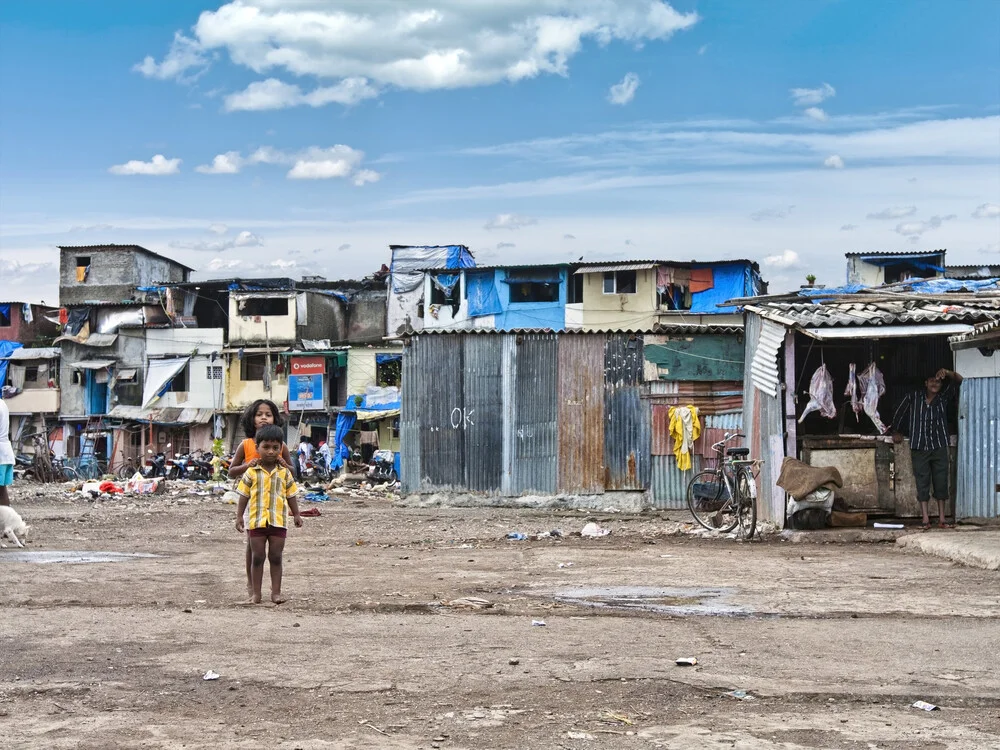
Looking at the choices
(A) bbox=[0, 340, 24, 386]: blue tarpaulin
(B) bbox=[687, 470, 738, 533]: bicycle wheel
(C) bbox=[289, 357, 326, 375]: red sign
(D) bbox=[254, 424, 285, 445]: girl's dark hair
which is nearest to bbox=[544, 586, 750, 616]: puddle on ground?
(D) bbox=[254, 424, 285, 445]: girl's dark hair

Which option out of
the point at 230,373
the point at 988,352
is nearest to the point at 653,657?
the point at 988,352

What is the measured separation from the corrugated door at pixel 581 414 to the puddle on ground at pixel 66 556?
10355mm

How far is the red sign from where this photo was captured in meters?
41.4

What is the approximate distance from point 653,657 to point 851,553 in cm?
639

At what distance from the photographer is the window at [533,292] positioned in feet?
134

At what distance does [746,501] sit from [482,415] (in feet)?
28.4

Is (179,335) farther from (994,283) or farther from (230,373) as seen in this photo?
(994,283)

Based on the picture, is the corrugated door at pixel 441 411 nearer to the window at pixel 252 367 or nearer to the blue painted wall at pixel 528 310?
the blue painted wall at pixel 528 310

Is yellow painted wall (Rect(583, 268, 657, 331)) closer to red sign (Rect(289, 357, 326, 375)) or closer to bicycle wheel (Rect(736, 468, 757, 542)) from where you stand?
red sign (Rect(289, 357, 326, 375))

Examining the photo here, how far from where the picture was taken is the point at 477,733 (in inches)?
185

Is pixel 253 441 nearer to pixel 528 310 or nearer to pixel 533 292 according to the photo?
pixel 528 310

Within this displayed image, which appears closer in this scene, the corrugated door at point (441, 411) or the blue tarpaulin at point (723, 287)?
the corrugated door at point (441, 411)

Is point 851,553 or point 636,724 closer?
point 636,724

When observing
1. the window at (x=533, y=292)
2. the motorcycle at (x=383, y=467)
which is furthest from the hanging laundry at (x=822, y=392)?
the window at (x=533, y=292)
